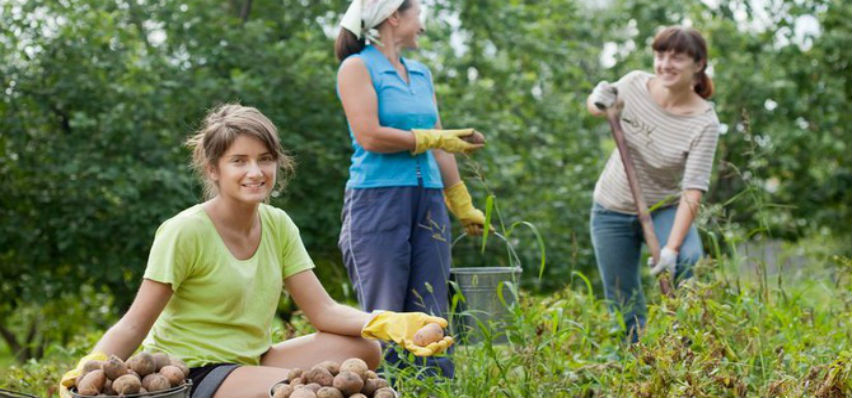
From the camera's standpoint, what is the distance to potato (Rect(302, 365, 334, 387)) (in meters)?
2.22

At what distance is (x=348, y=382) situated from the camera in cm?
221

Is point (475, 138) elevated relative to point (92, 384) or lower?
elevated

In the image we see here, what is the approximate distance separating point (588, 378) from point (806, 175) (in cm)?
667

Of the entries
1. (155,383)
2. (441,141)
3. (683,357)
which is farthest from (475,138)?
(155,383)

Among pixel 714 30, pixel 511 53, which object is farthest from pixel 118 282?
pixel 714 30

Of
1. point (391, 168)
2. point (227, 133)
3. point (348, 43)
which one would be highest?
point (348, 43)

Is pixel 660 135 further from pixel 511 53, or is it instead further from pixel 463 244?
pixel 511 53

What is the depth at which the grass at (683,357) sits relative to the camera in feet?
9.16

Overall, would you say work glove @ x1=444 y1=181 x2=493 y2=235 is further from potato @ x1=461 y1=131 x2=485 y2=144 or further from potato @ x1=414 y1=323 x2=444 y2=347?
potato @ x1=414 y1=323 x2=444 y2=347

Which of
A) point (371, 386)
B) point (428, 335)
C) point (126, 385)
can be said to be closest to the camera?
point (126, 385)

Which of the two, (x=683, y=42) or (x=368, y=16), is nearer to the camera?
(x=368, y=16)

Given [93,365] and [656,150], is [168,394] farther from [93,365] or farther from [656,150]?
[656,150]

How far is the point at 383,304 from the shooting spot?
329cm

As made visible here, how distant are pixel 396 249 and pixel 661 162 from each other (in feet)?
3.97
